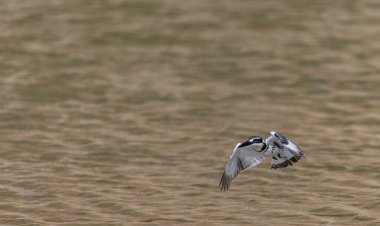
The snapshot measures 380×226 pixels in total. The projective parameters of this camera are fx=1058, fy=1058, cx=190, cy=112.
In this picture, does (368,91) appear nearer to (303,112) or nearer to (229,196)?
(303,112)

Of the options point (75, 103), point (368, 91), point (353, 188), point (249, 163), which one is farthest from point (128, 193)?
point (368, 91)

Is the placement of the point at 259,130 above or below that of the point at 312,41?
below

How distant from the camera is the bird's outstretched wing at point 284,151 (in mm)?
13008

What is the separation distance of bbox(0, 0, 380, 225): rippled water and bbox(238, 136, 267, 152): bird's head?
984 mm

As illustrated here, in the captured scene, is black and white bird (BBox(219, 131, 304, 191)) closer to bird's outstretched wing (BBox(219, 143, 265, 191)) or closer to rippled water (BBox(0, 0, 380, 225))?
bird's outstretched wing (BBox(219, 143, 265, 191))

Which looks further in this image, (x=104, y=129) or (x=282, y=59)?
(x=282, y=59)

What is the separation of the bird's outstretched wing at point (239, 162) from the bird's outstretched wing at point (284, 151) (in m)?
0.29

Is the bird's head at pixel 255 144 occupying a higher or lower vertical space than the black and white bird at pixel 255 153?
higher

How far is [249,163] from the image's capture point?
43.8ft

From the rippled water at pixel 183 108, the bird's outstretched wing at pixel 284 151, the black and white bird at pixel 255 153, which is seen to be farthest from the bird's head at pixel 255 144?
the rippled water at pixel 183 108

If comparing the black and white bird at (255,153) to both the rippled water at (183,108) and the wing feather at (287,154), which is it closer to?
the wing feather at (287,154)

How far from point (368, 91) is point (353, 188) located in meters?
5.38

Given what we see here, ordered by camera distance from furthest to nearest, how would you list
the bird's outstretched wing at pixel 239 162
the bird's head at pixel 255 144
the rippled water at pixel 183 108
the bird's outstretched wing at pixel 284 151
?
the rippled water at pixel 183 108 → the bird's outstretched wing at pixel 239 162 → the bird's outstretched wing at pixel 284 151 → the bird's head at pixel 255 144

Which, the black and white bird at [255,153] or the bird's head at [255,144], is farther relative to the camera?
the black and white bird at [255,153]
